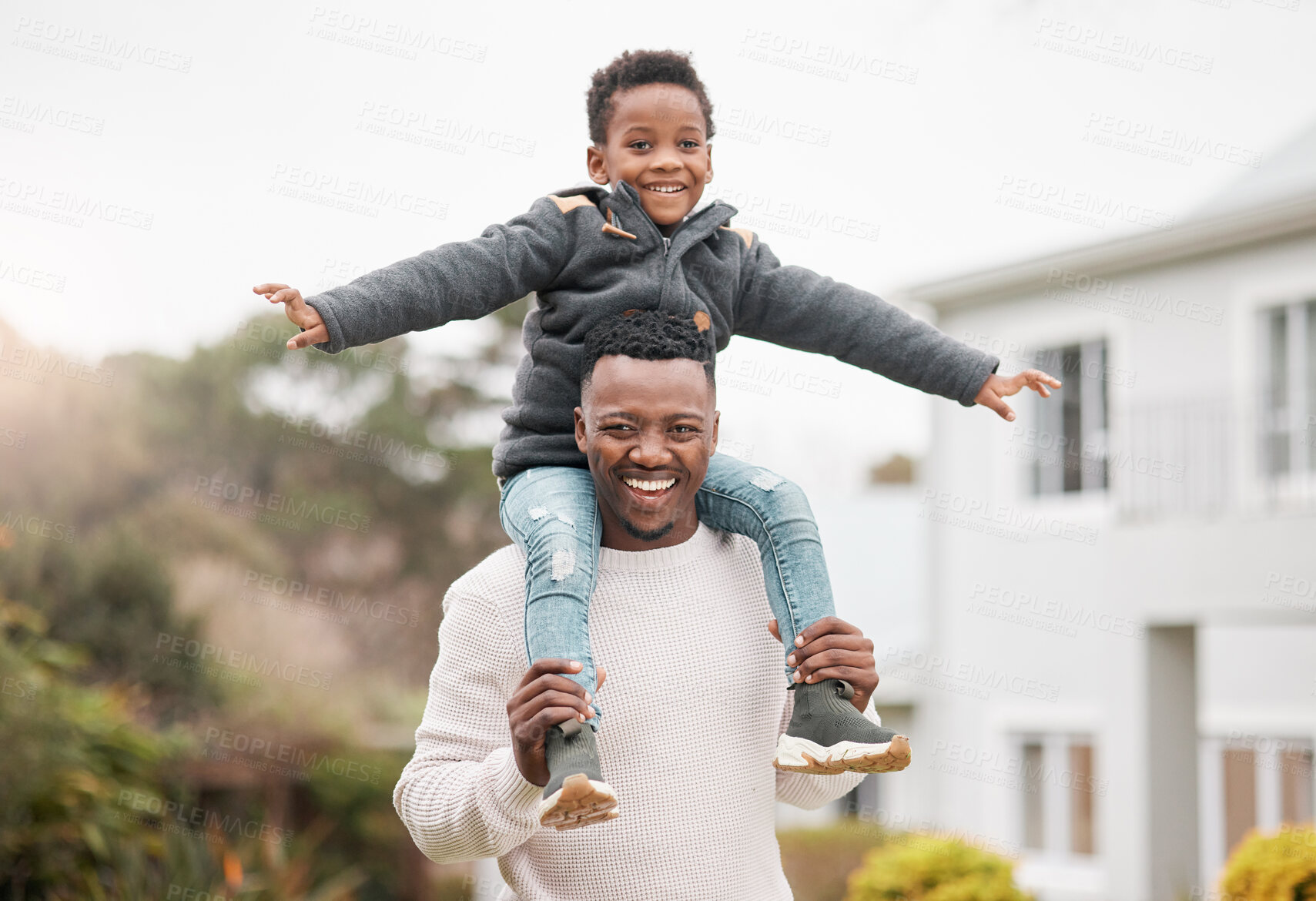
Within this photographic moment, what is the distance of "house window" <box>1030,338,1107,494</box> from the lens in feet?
40.2

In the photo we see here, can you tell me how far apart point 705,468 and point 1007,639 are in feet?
35.8

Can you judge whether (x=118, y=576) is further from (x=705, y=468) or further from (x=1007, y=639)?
(x=705, y=468)

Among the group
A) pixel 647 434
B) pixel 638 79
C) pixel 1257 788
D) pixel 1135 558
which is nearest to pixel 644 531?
pixel 647 434

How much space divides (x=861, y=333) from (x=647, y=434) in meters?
0.64

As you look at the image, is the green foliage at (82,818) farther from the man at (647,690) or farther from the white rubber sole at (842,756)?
the white rubber sole at (842,756)

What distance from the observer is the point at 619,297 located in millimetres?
2852

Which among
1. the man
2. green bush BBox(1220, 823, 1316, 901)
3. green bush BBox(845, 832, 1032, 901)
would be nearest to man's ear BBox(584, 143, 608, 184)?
the man

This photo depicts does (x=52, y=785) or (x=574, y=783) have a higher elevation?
(x=574, y=783)

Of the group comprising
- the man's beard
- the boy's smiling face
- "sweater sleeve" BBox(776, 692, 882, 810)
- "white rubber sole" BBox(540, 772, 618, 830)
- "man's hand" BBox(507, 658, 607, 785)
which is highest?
the boy's smiling face

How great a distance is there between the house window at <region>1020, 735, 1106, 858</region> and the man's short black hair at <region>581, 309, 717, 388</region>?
414 inches

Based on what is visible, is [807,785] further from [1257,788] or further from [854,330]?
[1257,788]

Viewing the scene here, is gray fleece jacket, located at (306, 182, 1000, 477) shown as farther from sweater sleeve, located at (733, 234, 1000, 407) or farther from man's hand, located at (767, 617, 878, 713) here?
man's hand, located at (767, 617, 878, 713)

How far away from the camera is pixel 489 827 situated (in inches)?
101

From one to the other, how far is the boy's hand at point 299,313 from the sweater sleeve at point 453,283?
1 cm
